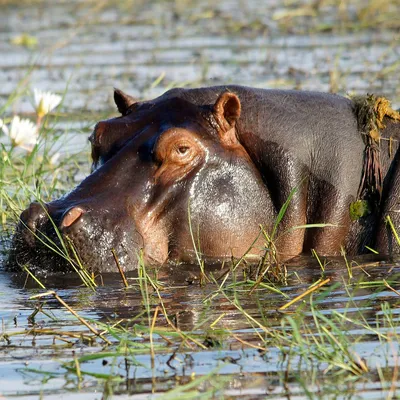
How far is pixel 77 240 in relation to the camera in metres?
5.28

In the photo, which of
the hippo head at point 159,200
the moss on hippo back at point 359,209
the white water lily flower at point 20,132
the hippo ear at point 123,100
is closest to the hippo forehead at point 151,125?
the hippo head at point 159,200

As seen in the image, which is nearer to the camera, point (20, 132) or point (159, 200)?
point (159, 200)

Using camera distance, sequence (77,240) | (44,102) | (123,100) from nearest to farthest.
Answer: (77,240), (123,100), (44,102)

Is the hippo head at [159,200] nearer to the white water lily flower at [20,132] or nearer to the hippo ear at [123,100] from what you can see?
the hippo ear at [123,100]

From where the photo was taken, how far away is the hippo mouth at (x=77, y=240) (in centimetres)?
528

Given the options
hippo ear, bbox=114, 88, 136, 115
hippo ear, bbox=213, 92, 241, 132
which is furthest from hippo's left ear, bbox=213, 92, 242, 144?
hippo ear, bbox=114, 88, 136, 115

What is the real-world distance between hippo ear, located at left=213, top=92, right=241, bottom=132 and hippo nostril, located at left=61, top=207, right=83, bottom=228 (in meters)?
0.90

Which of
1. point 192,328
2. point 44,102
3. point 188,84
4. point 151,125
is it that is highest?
point 151,125

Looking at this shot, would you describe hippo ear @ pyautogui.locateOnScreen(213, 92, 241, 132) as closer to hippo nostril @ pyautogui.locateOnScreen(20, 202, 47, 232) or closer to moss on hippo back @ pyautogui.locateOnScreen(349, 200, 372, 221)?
moss on hippo back @ pyautogui.locateOnScreen(349, 200, 372, 221)

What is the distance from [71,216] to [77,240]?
0.12 metres

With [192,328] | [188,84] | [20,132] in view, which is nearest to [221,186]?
[192,328]

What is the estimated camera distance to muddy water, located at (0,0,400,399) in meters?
3.69

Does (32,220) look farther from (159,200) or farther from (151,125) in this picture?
(151,125)

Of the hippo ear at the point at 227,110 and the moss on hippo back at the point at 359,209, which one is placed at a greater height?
the hippo ear at the point at 227,110
